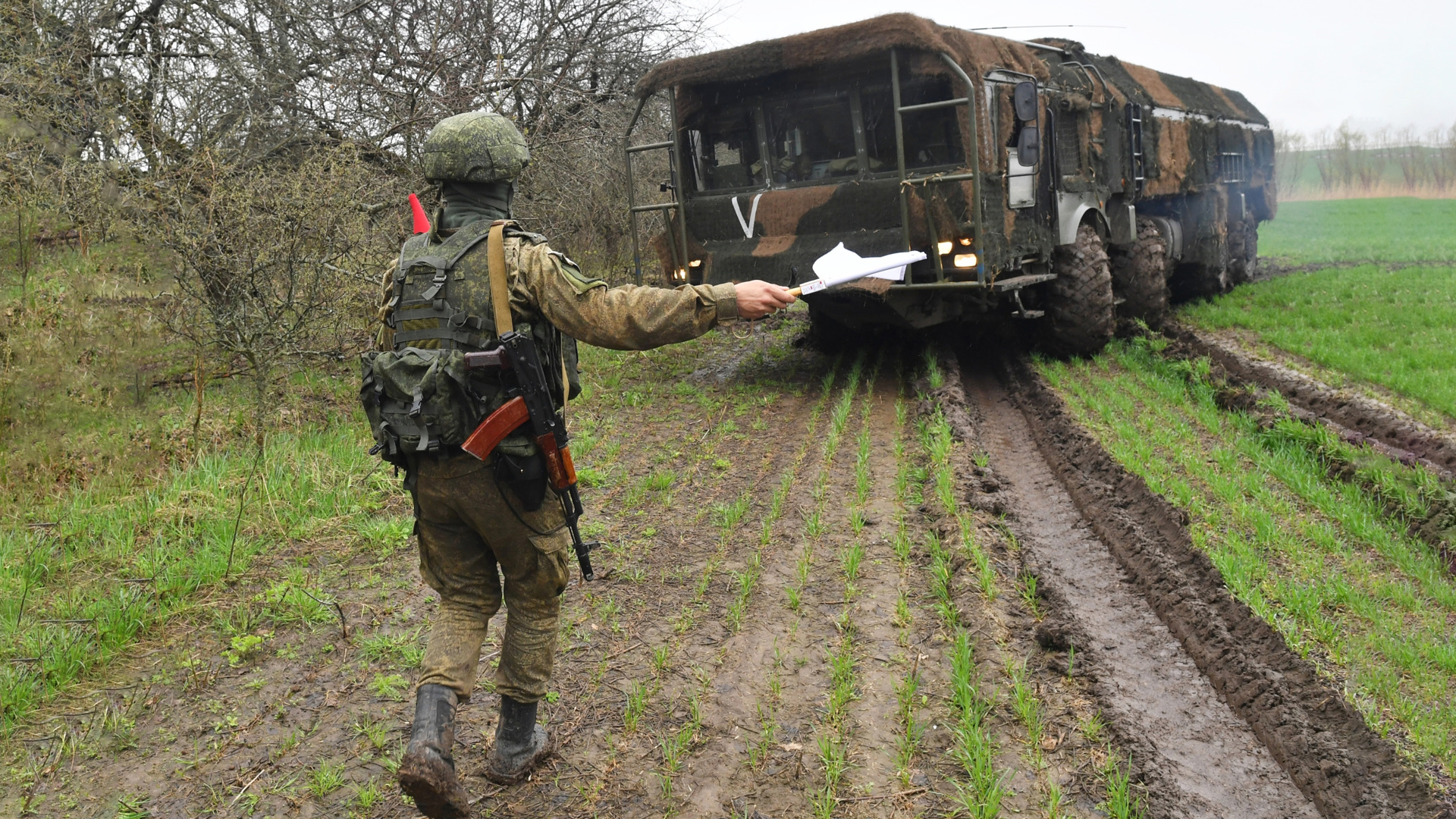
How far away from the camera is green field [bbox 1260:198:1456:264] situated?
19531 mm

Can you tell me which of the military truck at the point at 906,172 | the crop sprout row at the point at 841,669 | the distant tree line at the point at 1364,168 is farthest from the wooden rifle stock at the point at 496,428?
the distant tree line at the point at 1364,168

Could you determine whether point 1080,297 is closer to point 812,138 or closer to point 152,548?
point 812,138

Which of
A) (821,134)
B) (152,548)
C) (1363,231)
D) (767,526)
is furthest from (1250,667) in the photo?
(1363,231)

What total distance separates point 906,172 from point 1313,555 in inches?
183

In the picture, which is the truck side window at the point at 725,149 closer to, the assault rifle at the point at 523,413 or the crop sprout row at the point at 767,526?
the crop sprout row at the point at 767,526

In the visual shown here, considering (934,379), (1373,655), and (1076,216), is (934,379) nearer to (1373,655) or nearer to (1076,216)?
(1076,216)

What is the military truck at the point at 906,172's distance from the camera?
26.9 feet

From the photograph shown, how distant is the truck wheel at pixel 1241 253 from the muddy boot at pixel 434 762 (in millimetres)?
15430

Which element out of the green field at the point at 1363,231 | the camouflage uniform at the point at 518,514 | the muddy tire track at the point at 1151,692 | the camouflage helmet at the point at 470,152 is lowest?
the muddy tire track at the point at 1151,692

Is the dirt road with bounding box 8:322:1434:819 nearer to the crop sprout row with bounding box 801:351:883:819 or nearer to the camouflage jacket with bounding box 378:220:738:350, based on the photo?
the crop sprout row with bounding box 801:351:883:819

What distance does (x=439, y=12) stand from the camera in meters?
10.4

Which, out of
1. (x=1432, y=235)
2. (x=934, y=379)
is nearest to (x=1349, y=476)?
(x=934, y=379)

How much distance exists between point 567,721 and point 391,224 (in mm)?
6237

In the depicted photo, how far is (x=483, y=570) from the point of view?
324 centimetres
